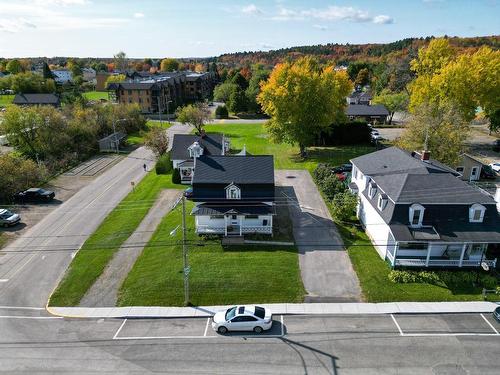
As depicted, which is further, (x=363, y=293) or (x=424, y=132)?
(x=424, y=132)

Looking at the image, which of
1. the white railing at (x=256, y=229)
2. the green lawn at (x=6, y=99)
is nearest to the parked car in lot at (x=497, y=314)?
→ the white railing at (x=256, y=229)

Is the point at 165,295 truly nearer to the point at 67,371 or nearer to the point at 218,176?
the point at 67,371

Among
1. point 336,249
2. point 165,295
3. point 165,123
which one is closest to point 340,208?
point 336,249

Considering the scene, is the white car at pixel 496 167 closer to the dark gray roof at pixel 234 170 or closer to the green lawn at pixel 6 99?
the dark gray roof at pixel 234 170

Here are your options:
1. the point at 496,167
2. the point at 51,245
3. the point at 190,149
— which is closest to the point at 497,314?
the point at 496,167

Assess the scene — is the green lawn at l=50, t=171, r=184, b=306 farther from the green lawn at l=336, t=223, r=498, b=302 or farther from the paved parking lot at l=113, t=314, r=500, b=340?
the green lawn at l=336, t=223, r=498, b=302

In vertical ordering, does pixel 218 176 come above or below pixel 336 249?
above
